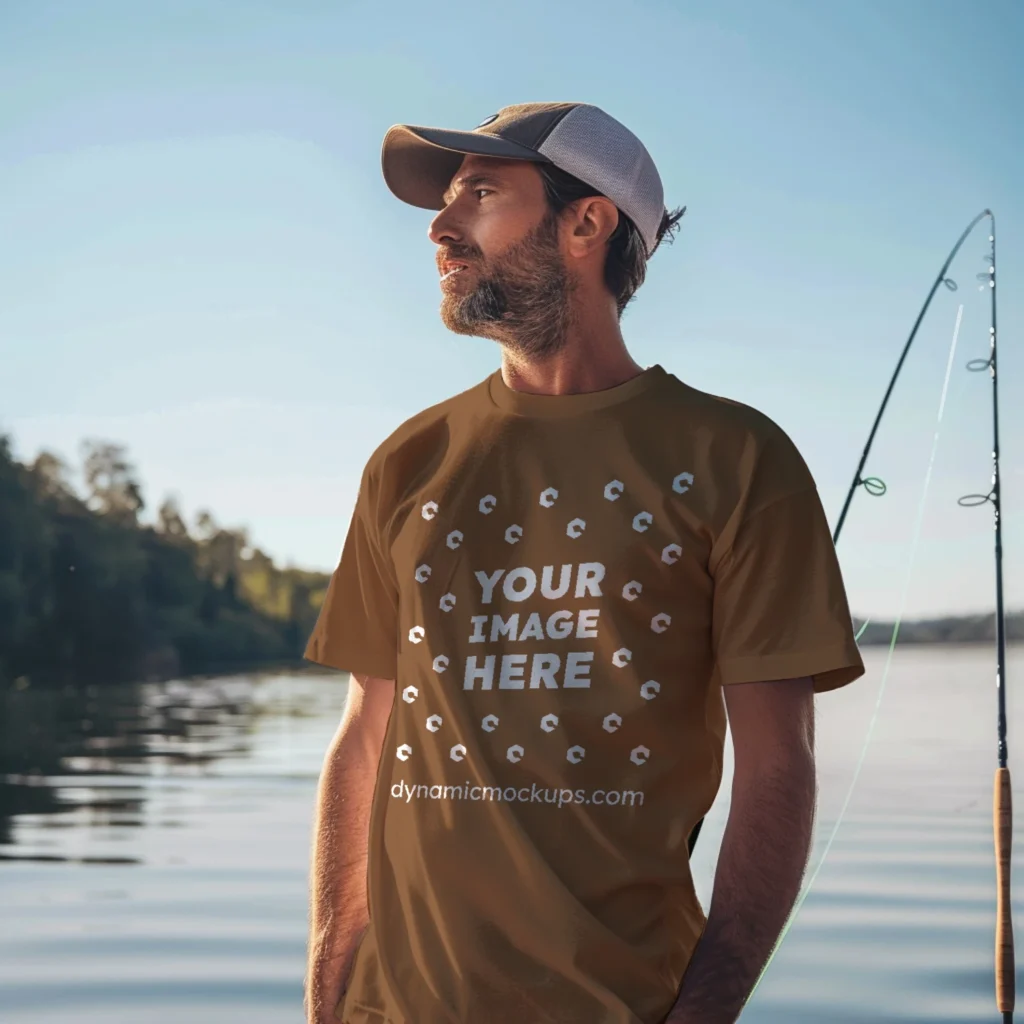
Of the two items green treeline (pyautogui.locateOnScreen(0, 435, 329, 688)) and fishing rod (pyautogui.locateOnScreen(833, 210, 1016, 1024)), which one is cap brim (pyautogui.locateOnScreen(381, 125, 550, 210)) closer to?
fishing rod (pyautogui.locateOnScreen(833, 210, 1016, 1024))

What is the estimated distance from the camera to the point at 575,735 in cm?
175

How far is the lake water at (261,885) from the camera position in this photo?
28.2 ft

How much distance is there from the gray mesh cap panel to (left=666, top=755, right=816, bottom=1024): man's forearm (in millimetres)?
773

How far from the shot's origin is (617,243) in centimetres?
209

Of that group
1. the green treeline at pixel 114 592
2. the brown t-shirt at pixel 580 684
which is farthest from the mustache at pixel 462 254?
the green treeline at pixel 114 592

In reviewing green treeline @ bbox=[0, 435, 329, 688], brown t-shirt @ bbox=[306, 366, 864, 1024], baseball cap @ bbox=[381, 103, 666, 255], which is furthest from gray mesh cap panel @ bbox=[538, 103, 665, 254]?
green treeline @ bbox=[0, 435, 329, 688]

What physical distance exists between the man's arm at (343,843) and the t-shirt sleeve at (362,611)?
0.12ft

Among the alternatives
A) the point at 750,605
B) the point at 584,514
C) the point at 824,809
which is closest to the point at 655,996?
the point at 750,605

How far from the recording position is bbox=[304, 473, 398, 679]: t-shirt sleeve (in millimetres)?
2049

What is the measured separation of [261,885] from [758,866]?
35.7ft

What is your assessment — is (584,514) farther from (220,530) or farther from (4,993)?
(220,530)

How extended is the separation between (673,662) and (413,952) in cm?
43

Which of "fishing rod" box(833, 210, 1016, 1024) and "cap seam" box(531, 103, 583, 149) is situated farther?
"fishing rod" box(833, 210, 1016, 1024)

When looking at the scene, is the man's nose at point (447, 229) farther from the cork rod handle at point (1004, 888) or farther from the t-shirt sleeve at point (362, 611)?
the cork rod handle at point (1004, 888)
